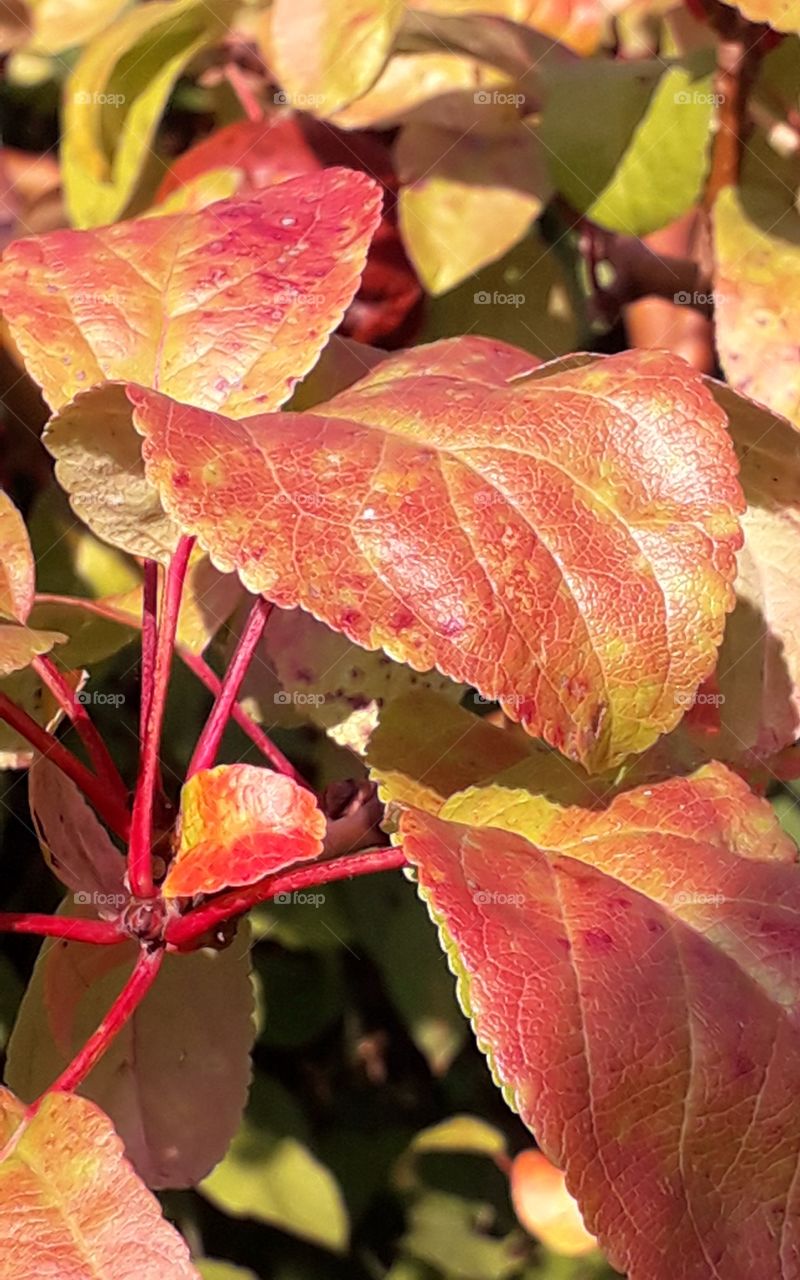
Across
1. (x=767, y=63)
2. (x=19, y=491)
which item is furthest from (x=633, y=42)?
(x=19, y=491)

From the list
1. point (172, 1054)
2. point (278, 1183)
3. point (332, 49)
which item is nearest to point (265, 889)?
point (172, 1054)

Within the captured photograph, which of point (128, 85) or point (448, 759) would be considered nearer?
point (448, 759)

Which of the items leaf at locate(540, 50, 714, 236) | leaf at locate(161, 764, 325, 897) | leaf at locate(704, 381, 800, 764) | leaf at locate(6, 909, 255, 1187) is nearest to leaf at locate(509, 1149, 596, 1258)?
leaf at locate(6, 909, 255, 1187)

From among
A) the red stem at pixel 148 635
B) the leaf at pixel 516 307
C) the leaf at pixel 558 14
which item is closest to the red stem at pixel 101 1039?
the red stem at pixel 148 635

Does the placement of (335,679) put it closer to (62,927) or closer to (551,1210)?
(62,927)

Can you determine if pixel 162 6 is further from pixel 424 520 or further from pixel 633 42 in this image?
pixel 424 520

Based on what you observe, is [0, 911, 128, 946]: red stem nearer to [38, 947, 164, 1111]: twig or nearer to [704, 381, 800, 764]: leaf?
[38, 947, 164, 1111]: twig

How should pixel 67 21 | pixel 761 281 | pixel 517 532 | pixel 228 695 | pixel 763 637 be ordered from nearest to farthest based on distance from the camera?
1. pixel 517 532
2. pixel 228 695
3. pixel 763 637
4. pixel 761 281
5. pixel 67 21
